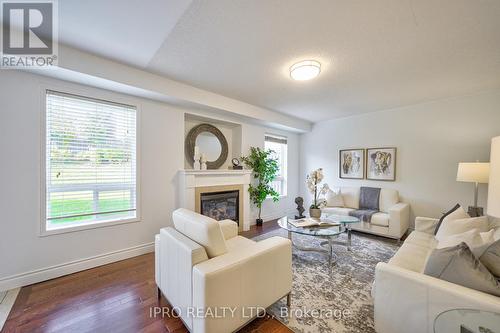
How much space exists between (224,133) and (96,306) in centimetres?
327

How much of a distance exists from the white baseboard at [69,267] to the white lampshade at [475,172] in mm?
4727

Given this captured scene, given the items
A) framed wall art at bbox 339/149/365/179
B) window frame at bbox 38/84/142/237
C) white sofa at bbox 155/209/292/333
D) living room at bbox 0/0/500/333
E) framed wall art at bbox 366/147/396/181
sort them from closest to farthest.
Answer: white sofa at bbox 155/209/292/333, living room at bbox 0/0/500/333, window frame at bbox 38/84/142/237, framed wall art at bbox 366/147/396/181, framed wall art at bbox 339/149/365/179

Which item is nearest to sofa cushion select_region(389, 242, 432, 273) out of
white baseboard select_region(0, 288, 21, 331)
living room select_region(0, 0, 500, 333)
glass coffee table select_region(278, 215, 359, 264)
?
living room select_region(0, 0, 500, 333)

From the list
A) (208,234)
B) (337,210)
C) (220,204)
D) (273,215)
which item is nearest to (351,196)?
(337,210)

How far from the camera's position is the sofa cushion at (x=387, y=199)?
3.85 meters

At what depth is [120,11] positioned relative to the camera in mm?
1627

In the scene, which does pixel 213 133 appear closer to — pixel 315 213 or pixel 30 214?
pixel 315 213

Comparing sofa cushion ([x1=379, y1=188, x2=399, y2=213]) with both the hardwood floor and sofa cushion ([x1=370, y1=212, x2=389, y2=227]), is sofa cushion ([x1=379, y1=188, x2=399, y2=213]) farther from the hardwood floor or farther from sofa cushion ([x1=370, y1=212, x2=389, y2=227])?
the hardwood floor

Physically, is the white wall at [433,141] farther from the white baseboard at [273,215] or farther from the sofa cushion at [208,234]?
the sofa cushion at [208,234]

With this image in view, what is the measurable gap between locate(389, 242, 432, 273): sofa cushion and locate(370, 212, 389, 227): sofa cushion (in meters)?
1.27

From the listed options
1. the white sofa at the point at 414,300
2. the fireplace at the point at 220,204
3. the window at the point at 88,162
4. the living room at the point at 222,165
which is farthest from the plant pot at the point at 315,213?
the window at the point at 88,162

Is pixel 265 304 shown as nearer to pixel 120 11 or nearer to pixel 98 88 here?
pixel 120 11

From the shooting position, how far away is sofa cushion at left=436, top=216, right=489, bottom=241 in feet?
6.51

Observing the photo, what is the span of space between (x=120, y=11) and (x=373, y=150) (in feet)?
15.4
